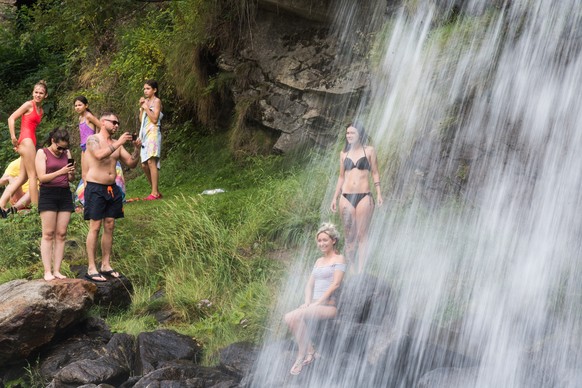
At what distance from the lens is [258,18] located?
14133mm

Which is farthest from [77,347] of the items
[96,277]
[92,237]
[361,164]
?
[361,164]

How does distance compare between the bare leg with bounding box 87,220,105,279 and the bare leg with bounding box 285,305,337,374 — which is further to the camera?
the bare leg with bounding box 87,220,105,279

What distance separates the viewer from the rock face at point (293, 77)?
13008mm

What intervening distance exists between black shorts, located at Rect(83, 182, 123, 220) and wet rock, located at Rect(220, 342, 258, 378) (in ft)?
8.72

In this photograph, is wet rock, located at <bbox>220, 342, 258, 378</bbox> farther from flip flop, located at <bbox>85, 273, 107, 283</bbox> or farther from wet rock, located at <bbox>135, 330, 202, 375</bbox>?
flip flop, located at <bbox>85, 273, 107, 283</bbox>

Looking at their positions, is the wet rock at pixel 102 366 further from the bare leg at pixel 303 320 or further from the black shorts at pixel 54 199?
the bare leg at pixel 303 320

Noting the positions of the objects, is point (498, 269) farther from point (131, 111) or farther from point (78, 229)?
point (131, 111)

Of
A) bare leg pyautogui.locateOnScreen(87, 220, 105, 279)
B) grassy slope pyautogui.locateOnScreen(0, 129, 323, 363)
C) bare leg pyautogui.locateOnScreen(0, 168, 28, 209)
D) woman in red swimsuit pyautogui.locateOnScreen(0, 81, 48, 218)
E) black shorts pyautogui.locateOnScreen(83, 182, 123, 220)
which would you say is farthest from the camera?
bare leg pyautogui.locateOnScreen(0, 168, 28, 209)

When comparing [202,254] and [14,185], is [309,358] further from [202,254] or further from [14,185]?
[14,185]

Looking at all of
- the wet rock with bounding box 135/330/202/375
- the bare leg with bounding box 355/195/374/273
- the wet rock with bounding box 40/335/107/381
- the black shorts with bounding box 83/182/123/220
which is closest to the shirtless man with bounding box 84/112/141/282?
the black shorts with bounding box 83/182/123/220

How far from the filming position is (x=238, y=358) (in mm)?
7918

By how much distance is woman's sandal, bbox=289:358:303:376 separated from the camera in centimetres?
735

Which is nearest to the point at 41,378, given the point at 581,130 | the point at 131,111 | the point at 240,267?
the point at 240,267

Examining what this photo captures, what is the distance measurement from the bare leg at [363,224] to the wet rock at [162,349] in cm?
205
